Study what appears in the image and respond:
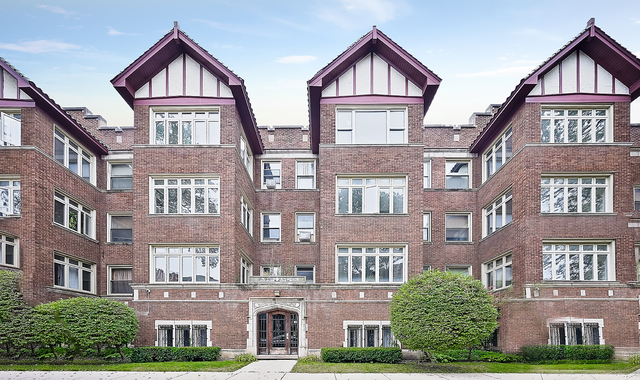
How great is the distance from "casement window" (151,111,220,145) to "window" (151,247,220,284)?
14.8 ft

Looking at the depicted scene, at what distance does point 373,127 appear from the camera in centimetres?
2306

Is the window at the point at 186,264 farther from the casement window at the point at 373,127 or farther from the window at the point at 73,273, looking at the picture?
the casement window at the point at 373,127

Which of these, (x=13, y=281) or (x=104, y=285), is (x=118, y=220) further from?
(x=13, y=281)

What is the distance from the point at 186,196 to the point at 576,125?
16.1m

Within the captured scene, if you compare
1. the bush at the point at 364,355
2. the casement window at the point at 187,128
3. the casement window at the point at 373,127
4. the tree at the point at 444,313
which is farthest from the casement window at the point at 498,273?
the casement window at the point at 187,128

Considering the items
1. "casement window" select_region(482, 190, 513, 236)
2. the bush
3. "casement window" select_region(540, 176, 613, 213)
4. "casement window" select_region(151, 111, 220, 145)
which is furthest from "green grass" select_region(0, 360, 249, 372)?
"casement window" select_region(540, 176, 613, 213)

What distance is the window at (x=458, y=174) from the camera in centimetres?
2875

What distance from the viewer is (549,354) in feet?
63.7

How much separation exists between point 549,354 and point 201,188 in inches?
585

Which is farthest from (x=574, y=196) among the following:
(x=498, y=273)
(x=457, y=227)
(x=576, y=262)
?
(x=457, y=227)

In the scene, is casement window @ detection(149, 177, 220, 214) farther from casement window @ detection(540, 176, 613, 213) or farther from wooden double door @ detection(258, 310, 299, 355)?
casement window @ detection(540, 176, 613, 213)

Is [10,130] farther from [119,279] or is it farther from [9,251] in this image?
[119,279]

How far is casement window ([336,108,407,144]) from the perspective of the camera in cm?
2298

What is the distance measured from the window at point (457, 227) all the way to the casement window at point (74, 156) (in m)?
18.2
